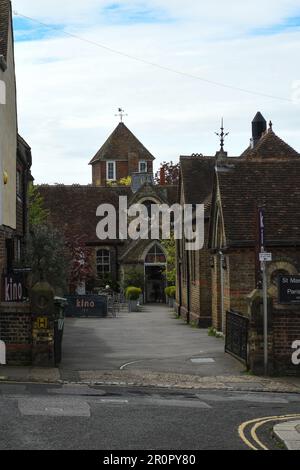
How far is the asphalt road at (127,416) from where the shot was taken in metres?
10.0

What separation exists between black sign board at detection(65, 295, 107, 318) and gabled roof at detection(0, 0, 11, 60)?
2161 cm

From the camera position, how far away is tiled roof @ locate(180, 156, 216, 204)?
3803 cm

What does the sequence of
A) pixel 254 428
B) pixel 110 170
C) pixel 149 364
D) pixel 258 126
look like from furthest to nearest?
pixel 110 170 < pixel 258 126 < pixel 149 364 < pixel 254 428

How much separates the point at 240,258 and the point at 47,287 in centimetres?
1073

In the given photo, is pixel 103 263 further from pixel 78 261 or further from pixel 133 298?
pixel 133 298

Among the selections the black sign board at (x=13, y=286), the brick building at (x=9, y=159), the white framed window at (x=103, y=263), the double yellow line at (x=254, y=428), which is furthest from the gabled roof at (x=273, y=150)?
the white framed window at (x=103, y=263)

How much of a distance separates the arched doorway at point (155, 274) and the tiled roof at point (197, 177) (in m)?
18.6

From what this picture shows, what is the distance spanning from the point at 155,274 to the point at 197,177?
67.3 feet

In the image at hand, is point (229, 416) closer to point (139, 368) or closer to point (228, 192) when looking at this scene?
point (139, 368)

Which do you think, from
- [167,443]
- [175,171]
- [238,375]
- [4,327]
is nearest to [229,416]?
[167,443]

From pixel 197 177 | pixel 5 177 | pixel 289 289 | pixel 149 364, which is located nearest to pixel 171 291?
pixel 197 177

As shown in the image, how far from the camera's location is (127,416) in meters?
12.1

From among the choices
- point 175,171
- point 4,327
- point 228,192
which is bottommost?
point 4,327

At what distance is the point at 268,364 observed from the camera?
19.1 metres
